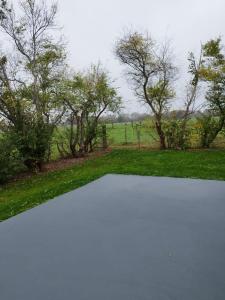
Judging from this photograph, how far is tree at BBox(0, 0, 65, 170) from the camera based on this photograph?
7680mm

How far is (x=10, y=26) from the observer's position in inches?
327

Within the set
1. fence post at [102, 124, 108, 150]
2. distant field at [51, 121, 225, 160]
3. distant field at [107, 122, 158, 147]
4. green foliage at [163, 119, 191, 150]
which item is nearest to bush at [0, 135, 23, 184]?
distant field at [51, 121, 225, 160]

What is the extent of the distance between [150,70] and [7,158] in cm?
576

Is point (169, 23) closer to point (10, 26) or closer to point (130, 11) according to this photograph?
point (130, 11)

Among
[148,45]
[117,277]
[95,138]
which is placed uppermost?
[148,45]

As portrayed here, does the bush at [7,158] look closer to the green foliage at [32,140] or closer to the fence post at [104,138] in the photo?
the green foliage at [32,140]

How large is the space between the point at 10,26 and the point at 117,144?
580 centimetres

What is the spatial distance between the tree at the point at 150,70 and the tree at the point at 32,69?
231 cm

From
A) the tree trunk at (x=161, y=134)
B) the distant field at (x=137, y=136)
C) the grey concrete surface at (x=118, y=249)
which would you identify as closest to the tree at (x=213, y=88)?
the distant field at (x=137, y=136)

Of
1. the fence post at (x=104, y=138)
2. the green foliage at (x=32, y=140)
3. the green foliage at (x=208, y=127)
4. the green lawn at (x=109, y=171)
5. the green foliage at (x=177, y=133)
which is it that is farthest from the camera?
the fence post at (x=104, y=138)

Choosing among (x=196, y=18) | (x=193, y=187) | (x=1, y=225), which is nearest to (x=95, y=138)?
(x=196, y=18)

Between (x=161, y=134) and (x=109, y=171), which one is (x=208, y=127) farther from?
(x=109, y=171)

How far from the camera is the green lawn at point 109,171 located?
4955 millimetres

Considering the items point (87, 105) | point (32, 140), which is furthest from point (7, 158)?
point (87, 105)
